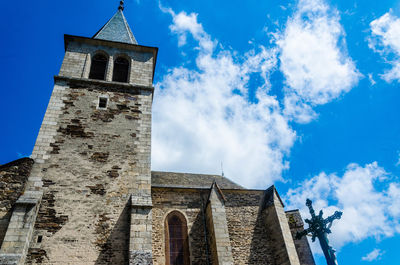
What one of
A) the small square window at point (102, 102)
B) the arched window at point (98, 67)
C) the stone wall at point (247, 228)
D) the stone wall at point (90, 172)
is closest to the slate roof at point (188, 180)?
the stone wall at point (247, 228)

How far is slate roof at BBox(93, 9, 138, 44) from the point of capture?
50.0 feet

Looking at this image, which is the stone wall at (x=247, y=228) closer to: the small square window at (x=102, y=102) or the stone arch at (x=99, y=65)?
the small square window at (x=102, y=102)

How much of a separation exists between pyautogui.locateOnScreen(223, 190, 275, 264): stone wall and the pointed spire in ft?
33.6

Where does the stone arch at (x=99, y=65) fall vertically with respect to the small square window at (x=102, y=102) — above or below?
above

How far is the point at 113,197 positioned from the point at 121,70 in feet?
23.5

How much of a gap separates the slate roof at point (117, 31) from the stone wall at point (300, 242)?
501 inches

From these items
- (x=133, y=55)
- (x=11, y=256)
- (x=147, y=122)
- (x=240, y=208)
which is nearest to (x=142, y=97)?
(x=147, y=122)

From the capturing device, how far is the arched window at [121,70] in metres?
13.2

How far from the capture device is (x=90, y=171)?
30.6 ft

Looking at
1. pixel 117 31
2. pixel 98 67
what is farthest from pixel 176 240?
pixel 117 31

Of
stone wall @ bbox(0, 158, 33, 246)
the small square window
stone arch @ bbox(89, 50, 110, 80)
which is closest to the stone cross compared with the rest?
stone wall @ bbox(0, 158, 33, 246)

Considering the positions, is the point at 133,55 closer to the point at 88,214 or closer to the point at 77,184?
the point at 77,184

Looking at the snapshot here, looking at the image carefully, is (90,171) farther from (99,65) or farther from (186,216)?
(99,65)

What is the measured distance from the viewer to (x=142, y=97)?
12281mm
